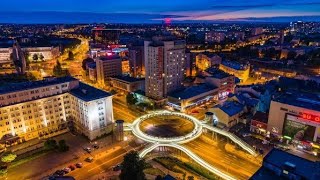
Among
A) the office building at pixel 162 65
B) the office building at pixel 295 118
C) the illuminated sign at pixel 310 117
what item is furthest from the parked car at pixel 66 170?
the illuminated sign at pixel 310 117

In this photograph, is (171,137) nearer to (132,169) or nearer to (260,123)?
(132,169)

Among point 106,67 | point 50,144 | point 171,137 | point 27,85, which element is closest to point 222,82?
point 171,137

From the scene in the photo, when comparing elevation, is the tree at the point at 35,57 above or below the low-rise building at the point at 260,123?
above

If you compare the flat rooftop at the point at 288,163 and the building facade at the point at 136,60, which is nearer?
the flat rooftop at the point at 288,163

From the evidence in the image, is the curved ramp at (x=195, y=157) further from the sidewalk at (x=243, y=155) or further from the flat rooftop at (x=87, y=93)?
the flat rooftop at (x=87, y=93)

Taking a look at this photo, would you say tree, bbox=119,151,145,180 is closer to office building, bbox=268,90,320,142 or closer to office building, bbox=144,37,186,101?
office building, bbox=268,90,320,142

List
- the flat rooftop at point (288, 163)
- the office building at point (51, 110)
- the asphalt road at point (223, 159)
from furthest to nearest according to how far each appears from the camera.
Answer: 1. the office building at point (51, 110)
2. the asphalt road at point (223, 159)
3. the flat rooftop at point (288, 163)

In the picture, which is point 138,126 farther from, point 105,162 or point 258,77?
point 258,77
